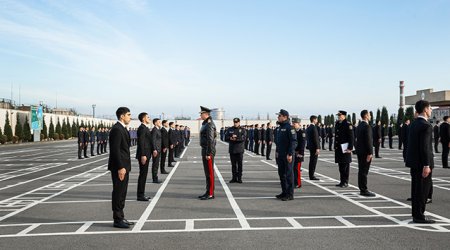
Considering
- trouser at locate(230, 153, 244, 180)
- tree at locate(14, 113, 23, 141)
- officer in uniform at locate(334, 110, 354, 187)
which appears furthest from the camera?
tree at locate(14, 113, 23, 141)

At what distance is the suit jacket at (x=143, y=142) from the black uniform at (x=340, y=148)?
5148 millimetres

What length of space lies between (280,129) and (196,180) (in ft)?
14.5

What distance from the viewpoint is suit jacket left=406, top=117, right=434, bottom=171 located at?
23.6 ft

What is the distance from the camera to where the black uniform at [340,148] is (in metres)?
11.6

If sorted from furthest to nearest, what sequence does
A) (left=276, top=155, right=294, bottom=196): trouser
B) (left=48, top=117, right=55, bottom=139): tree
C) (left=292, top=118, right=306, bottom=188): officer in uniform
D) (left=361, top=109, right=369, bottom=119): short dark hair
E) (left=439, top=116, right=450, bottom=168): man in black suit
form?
1. (left=48, top=117, right=55, bottom=139): tree
2. (left=439, top=116, right=450, bottom=168): man in black suit
3. (left=292, top=118, right=306, bottom=188): officer in uniform
4. (left=361, top=109, right=369, bottom=119): short dark hair
5. (left=276, top=155, right=294, bottom=196): trouser

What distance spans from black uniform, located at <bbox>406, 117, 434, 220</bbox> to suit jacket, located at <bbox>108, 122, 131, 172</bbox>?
192 inches

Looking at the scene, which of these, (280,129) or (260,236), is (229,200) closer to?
(280,129)

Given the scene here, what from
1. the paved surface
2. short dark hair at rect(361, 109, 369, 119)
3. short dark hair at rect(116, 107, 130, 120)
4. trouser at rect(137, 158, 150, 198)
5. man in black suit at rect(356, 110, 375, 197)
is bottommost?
the paved surface

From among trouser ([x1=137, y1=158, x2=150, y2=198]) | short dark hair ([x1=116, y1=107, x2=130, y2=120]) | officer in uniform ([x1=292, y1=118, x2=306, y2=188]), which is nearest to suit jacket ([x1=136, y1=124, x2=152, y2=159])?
trouser ([x1=137, y1=158, x2=150, y2=198])

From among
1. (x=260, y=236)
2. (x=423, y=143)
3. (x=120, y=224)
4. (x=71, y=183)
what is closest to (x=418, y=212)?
(x=423, y=143)

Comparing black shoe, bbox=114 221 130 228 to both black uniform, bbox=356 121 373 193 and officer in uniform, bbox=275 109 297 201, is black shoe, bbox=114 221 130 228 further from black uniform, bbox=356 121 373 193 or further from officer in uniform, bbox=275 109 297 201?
black uniform, bbox=356 121 373 193

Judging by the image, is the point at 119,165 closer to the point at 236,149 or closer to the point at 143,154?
the point at 143,154

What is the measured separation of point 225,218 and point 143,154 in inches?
133

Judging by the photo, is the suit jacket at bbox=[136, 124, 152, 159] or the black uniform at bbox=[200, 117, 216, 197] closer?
the black uniform at bbox=[200, 117, 216, 197]
